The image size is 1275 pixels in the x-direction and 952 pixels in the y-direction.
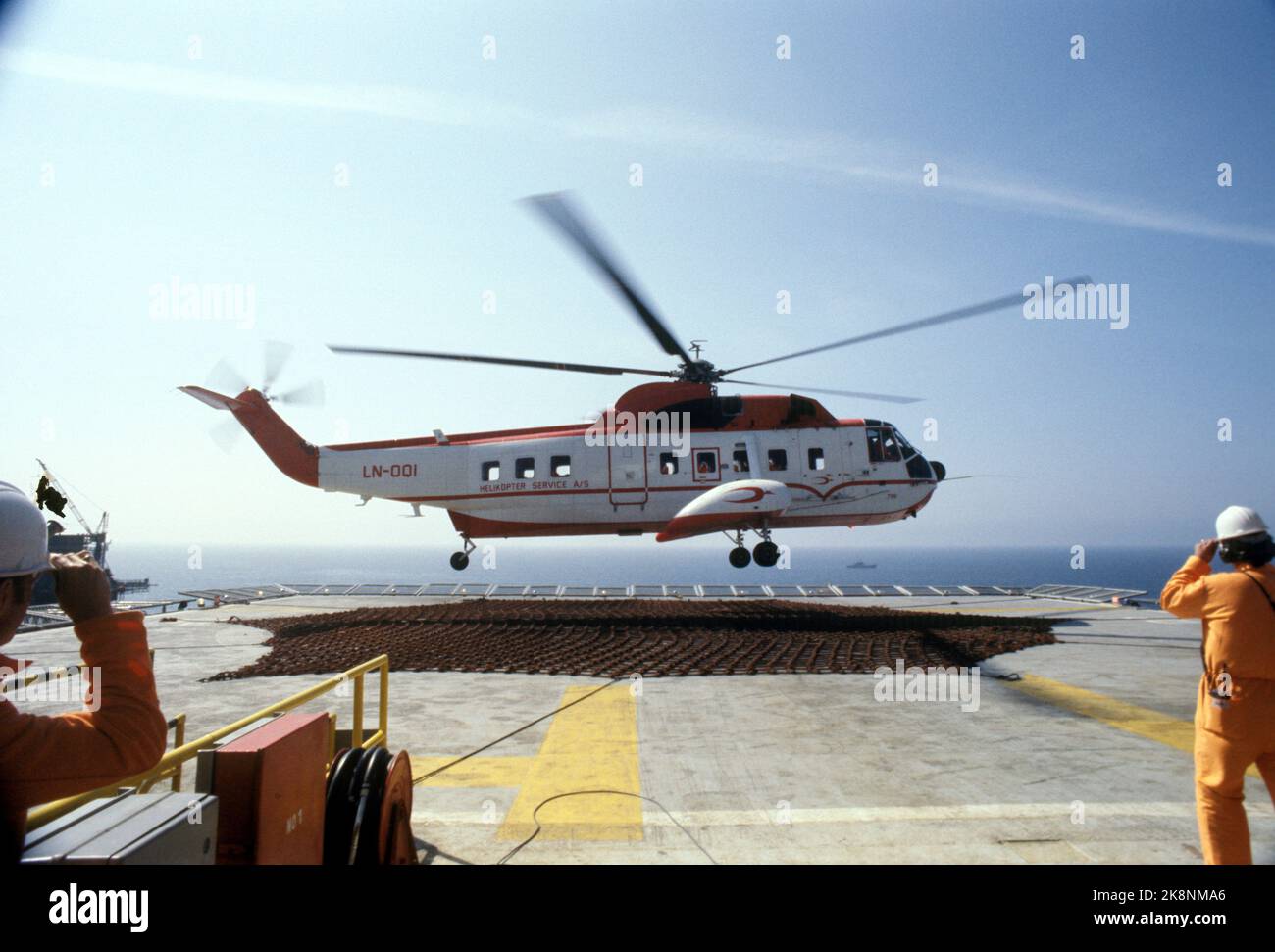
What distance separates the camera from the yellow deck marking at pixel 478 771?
20.9 feet

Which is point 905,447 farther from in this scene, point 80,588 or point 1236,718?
point 80,588

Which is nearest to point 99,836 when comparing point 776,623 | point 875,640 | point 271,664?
point 271,664

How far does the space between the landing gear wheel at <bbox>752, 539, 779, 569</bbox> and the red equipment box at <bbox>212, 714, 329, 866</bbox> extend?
13067mm

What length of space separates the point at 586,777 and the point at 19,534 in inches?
214

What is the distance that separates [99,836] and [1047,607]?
23725 millimetres

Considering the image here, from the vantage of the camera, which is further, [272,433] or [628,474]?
[272,433]

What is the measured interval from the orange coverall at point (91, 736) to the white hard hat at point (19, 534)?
0.25 m

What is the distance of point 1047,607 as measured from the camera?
21.0 m

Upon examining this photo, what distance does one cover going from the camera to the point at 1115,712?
860 cm

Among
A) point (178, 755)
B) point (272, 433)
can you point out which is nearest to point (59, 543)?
point (272, 433)

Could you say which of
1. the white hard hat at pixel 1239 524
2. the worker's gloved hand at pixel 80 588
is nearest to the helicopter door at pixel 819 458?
the white hard hat at pixel 1239 524

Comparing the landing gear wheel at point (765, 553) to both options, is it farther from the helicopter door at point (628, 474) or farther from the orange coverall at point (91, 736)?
the orange coverall at point (91, 736)
